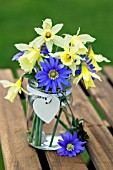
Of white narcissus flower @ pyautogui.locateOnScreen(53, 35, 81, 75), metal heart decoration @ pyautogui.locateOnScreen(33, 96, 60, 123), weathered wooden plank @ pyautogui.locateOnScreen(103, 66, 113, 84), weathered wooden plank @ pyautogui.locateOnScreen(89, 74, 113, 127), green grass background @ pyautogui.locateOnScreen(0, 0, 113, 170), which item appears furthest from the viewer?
green grass background @ pyautogui.locateOnScreen(0, 0, 113, 170)

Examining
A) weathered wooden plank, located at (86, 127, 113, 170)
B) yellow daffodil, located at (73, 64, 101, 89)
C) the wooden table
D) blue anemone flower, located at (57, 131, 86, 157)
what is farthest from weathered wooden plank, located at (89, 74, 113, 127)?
yellow daffodil, located at (73, 64, 101, 89)

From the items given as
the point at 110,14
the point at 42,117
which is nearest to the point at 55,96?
the point at 42,117

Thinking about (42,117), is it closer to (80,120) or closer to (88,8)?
(80,120)

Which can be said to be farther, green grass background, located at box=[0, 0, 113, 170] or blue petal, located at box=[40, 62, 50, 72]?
green grass background, located at box=[0, 0, 113, 170]

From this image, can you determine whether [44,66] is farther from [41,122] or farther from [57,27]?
[41,122]

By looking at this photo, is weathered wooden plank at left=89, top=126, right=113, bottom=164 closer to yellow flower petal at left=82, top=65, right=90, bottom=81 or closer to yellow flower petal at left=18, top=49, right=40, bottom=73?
yellow flower petal at left=82, top=65, right=90, bottom=81

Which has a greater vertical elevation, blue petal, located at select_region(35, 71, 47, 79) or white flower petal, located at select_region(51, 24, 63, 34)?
white flower petal, located at select_region(51, 24, 63, 34)

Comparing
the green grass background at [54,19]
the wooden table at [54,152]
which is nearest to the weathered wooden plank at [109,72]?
the wooden table at [54,152]

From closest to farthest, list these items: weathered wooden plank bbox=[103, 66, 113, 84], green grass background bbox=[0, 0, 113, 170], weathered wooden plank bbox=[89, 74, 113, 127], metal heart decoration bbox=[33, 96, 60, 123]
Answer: metal heart decoration bbox=[33, 96, 60, 123] → weathered wooden plank bbox=[89, 74, 113, 127] → weathered wooden plank bbox=[103, 66, 113, 84] → green grass background bbox=[0, 0, 113, 170]
